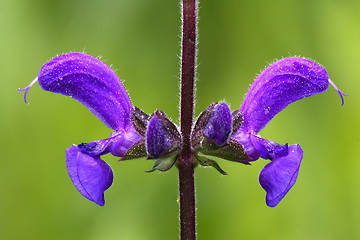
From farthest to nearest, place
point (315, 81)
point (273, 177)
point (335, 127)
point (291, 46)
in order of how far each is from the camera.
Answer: point (291, 46) → point (335, 127) → point (315, 81) → point (273, 177)

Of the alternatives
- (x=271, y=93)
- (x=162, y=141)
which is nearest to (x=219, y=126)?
(x=162, y=141)

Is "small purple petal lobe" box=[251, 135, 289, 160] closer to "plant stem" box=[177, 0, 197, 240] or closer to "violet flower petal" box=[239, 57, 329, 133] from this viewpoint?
"violet flower petal" box=[239, 57, 329, 133]

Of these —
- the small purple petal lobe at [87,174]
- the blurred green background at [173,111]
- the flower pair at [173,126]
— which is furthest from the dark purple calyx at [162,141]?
the blurred green background at [173,111]

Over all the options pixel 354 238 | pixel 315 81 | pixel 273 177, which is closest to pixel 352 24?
pixel 354 238

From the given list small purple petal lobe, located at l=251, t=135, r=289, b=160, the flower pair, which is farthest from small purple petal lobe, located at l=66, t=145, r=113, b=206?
small purple petal lobe, located at l=251, t=135, r=289, b=160

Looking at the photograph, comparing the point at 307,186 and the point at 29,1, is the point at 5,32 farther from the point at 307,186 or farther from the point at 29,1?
the point at 307,186

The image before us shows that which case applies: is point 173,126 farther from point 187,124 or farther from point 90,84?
point 90,84

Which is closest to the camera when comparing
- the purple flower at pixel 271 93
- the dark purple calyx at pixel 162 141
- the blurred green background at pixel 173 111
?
the dark purple calyx at pixel 162 141

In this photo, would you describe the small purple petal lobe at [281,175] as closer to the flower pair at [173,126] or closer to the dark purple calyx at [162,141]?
the flower pair at [173,126]
